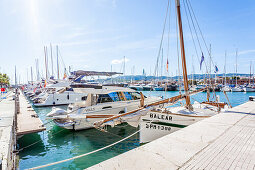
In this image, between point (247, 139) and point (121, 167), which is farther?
point (247, 139)

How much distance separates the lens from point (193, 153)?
3793mm

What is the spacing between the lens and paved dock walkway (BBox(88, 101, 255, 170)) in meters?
3.27

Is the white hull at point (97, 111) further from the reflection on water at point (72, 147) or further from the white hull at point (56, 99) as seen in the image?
the white hull at point (56, 99)

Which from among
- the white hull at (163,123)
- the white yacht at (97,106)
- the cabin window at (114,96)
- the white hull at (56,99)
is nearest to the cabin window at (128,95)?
the white yacht at (97,106)

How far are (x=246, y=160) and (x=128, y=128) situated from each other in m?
8.77

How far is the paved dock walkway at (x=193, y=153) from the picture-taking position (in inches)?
129

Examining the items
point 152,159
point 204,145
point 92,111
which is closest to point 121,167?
point 152,159

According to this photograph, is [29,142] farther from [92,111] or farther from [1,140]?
[92,111]

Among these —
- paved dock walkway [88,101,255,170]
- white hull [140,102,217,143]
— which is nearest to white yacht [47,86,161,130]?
white hull [140,102,217,143]

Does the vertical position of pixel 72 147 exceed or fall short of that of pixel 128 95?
it falls short

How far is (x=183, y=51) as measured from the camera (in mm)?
9977

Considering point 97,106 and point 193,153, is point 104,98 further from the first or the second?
point 193,153

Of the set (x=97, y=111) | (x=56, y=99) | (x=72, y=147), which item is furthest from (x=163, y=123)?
(x=56, y=99)

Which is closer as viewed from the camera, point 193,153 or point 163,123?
point 193,153
